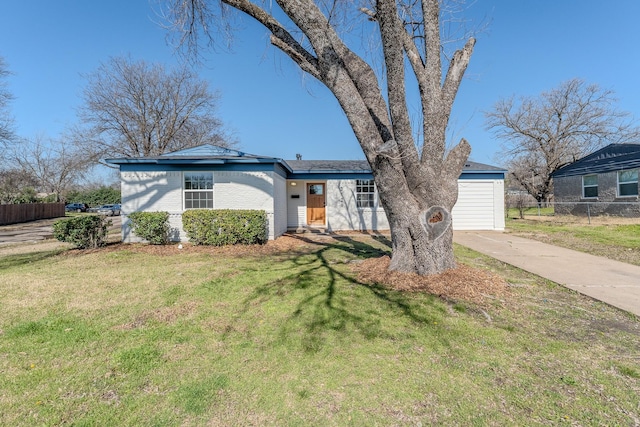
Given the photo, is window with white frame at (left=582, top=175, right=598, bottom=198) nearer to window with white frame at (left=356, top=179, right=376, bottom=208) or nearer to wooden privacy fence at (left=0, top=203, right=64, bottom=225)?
window with white frame at (left=356, top=179, right=376, bottom=208)

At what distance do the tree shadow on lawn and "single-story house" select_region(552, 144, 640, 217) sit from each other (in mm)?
15779

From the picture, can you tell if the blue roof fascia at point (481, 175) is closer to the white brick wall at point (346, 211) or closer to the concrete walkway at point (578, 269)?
the white brick wall at point (346, 211)

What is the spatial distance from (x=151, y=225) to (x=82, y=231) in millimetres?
1735

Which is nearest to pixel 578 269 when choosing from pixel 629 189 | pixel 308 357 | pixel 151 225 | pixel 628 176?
pixel 308 357

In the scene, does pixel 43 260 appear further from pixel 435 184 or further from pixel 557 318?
pixel 557 318

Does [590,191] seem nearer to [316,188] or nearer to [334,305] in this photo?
[316,188]

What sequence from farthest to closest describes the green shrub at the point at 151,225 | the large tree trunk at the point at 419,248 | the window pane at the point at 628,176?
the window pane at the point at 628,176, the green shrub at the point at 151,225, the large tree trunk at the point at 419,248

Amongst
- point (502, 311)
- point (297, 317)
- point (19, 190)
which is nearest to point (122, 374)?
point (297, 317)

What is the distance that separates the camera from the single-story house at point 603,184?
14891 millimetres

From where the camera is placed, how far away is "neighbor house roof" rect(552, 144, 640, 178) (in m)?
14.9

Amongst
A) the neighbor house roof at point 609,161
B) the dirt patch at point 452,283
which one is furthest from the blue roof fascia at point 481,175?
the dirt patch at point 452,283

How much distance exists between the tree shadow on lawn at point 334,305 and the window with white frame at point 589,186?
1928 centimetres

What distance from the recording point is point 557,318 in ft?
11.7

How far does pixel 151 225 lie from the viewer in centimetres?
930
